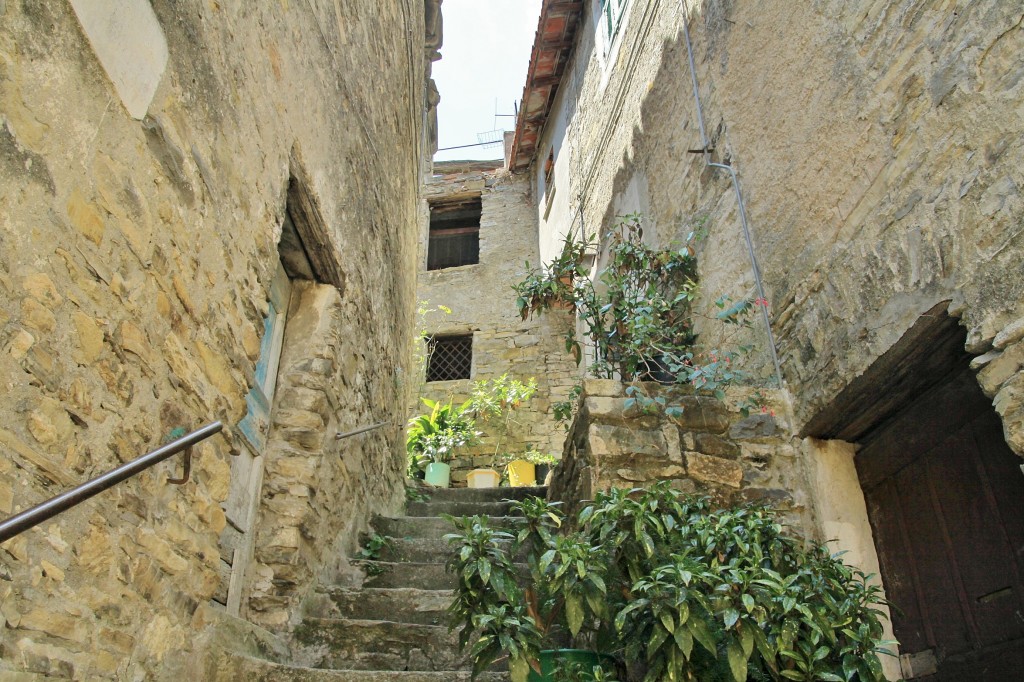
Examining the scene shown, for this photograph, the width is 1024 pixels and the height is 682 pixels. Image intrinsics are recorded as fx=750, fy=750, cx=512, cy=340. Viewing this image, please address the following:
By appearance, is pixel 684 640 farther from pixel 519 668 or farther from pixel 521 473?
pixel 521 473

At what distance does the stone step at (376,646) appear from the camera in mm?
3084

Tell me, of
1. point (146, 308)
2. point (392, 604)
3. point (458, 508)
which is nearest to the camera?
point (146, 308)

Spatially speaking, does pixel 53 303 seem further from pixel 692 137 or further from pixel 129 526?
pixel 692 137

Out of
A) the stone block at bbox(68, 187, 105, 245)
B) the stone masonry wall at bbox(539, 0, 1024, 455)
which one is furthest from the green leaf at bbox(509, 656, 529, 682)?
the stone block at bbox(68, 187, 105, 245)

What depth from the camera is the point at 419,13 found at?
688 cm

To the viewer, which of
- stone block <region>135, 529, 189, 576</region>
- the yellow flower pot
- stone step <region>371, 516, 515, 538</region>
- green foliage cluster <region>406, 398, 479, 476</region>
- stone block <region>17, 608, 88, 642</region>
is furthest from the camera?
the yellow flower pot

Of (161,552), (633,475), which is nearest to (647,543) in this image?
(633,475)

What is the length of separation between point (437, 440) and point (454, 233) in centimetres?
429

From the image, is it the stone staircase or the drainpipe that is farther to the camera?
the drainpipe

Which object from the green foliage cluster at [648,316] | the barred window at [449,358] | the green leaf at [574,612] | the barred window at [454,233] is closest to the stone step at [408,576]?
the green foliage cluster at [648,316]

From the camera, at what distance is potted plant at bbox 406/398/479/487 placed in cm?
718

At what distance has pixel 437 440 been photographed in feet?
24.2

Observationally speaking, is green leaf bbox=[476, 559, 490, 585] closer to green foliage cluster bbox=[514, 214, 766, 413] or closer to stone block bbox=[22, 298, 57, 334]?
green foliage cluster bbox=[514, 214, 766, 413]

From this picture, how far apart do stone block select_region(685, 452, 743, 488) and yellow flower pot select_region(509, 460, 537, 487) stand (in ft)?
14.0
